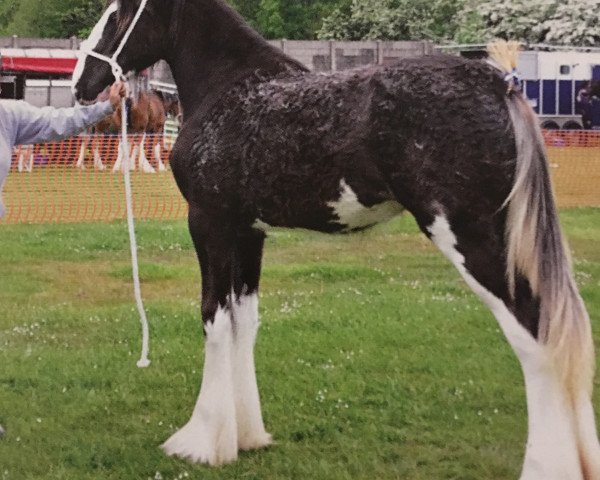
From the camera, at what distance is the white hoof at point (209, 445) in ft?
13.6

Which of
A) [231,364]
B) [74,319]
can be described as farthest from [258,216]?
[74,319]

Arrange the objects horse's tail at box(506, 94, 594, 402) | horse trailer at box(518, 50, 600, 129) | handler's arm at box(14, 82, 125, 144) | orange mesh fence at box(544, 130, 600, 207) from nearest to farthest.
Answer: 1. horse's tail at box(506, 94, 594, 402)
2. handler's arm at box(14, 82, 125, 144)
3. orange mesh fence at box(544, 130, 600, 207)
4. horse trailer at box(518, 50, 600, 129)

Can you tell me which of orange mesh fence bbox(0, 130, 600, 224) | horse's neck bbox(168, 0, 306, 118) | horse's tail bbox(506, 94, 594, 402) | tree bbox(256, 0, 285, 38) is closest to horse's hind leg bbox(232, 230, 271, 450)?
horse's neck bbox(168, 0, 306, 118)

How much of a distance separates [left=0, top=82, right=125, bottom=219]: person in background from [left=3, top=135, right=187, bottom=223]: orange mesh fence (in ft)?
25.8

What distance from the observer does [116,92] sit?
427 cm

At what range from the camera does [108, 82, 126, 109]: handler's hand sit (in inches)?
168

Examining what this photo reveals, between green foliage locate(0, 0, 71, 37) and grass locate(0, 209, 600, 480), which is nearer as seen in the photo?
grass locate(0, 209, 600, 480)

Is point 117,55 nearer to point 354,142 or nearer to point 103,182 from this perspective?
point 354,142

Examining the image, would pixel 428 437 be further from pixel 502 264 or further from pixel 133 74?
pixel 133 74

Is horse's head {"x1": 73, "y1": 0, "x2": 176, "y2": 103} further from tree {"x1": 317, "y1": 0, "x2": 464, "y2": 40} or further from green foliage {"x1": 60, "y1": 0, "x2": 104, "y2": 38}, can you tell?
green foliage {"x1": 60, "y1": 0, "x2": 104, "y2": 38}

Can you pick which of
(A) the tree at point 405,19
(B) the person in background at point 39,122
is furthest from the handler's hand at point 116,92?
(A) the tree at point 405,19

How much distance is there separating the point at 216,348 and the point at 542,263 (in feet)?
5.47

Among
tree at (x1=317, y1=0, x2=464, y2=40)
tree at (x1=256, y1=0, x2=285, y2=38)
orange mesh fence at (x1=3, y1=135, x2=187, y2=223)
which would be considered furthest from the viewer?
tree at (x1=256, y1=0, x2=285, y2=38)

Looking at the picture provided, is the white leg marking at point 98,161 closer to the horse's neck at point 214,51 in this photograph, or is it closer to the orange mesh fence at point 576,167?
the orange mesh fence at point 576,167
